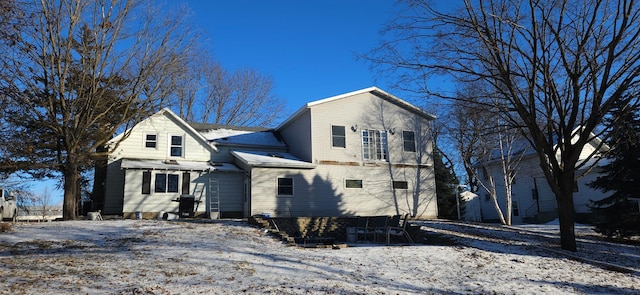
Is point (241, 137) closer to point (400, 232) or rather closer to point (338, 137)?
point (338, 137)

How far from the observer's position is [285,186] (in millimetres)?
19812

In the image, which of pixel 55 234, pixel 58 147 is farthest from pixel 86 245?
pixel 58 147

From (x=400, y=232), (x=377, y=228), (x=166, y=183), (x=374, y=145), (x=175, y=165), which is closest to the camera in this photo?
(x=400, y=232)

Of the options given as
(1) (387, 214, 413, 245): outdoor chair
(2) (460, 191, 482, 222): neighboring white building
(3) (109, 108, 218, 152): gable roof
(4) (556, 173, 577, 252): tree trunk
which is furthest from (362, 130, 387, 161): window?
A: (2) (460, 191, 482, 222): neighboring white building

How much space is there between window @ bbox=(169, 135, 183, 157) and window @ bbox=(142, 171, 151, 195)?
6.68 ft

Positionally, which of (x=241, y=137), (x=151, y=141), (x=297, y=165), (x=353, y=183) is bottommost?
(x=353, y=183)

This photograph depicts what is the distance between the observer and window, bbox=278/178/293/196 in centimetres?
1970

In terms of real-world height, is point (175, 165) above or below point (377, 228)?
above

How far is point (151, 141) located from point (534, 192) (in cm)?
2390

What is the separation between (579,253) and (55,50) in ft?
63.3

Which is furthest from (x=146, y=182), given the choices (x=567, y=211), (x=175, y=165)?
(x=567, y=211)

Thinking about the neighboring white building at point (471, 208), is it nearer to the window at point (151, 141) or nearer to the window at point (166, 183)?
the window at point (166, 183)

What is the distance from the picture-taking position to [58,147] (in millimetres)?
16859

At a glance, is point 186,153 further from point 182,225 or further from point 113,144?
point 182,225
